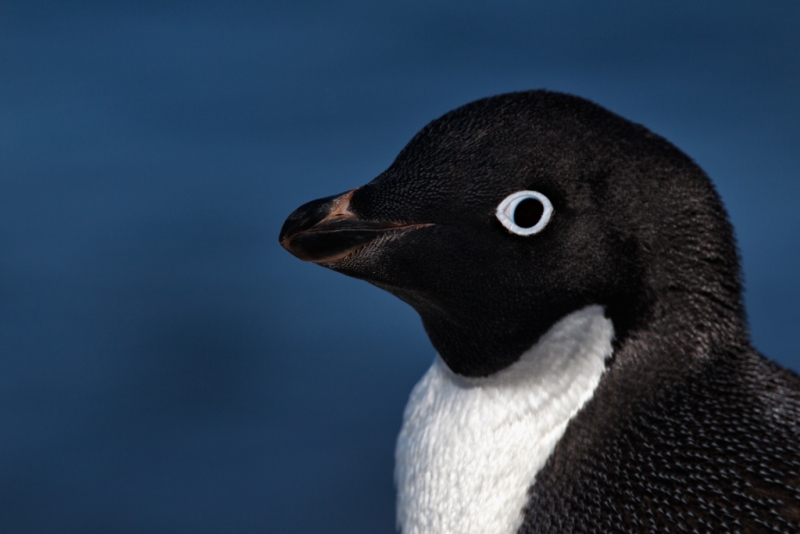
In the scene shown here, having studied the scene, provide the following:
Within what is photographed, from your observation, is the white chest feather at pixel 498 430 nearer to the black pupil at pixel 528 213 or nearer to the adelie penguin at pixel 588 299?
→ the adelie penguin at pixel 588 299

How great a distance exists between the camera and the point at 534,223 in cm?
111

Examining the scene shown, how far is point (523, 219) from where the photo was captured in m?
1.11

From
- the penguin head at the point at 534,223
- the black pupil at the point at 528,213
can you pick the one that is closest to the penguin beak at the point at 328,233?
the penguin head at the point at 534,223

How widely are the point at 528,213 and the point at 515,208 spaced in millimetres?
14

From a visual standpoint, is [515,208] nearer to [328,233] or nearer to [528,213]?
[528,213]

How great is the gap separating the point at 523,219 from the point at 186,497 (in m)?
1.27

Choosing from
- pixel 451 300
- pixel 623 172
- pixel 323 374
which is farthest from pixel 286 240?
pixel 323 374

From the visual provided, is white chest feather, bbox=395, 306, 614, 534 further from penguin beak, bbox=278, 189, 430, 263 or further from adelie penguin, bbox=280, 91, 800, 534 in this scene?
penguin beak, bbox=278, 189, 430, 263

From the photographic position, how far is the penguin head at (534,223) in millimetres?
1097

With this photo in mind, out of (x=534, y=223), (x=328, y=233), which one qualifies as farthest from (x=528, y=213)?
(x=328, y=233)

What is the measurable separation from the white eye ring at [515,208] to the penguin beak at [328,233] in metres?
0.09

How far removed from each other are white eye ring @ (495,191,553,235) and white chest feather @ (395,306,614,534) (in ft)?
0.35

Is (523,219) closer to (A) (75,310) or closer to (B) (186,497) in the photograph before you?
(B) (186,497)

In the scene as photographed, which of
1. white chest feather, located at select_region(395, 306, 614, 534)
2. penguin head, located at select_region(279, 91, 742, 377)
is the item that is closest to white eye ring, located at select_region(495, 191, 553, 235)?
penguin head, located at select_region(279, 91, 742, 377)
